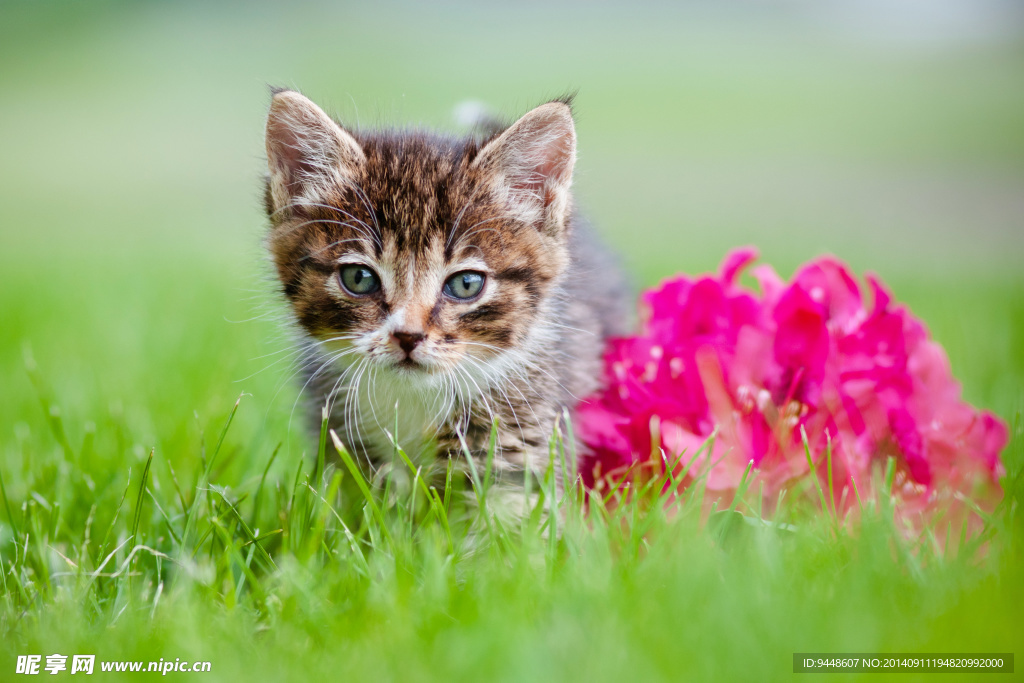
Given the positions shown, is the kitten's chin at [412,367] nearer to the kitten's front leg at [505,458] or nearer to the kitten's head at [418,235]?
the kitten's head at [418,235]

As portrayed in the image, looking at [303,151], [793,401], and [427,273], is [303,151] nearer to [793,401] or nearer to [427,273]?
[427,273]

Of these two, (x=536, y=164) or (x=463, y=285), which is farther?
(x=536, y=164)

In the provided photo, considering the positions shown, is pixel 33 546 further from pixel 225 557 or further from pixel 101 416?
pixel 101 416

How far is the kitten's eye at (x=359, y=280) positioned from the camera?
201 cm

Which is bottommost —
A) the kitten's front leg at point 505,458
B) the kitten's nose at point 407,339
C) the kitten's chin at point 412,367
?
the kitten's front leg at point 505,458

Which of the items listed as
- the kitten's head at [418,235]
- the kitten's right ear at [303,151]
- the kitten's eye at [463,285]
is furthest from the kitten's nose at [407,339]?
the kitten's right ear at [303,151]

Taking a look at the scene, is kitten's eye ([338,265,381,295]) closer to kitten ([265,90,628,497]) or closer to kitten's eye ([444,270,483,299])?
kitten ([265,90,628,497])

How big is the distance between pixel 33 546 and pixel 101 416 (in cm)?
102

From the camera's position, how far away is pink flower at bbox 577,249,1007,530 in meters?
2.04

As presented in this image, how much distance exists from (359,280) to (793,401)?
1.26 metres

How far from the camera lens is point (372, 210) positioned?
2027mm

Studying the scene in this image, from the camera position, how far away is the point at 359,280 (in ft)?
6.67

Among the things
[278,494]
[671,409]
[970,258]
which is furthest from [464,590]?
[970,258]

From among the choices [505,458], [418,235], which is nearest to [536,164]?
[418,235]
